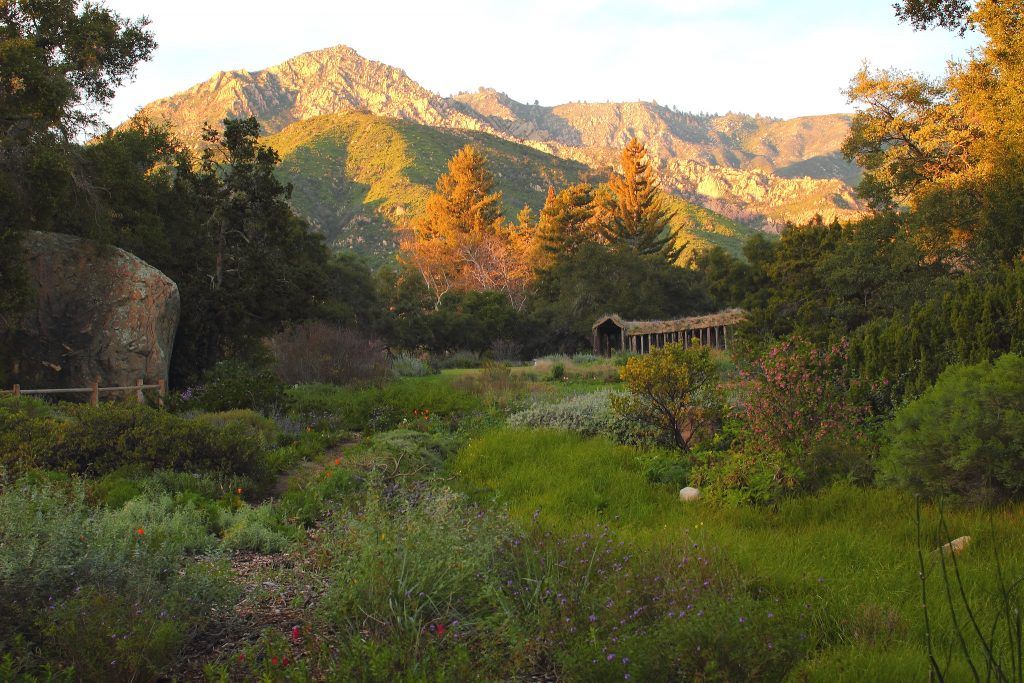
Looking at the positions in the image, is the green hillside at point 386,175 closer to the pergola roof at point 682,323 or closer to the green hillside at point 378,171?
the green hillside at point 378,171

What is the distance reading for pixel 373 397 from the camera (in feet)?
46.1

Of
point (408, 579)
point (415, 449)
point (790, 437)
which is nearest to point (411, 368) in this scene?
point (415, 449)

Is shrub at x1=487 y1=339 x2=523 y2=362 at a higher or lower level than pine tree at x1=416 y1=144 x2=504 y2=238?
lower

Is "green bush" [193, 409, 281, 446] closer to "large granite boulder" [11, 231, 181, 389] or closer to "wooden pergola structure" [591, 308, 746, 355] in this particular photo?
"large granite boulder" [11, 231, 181, 389]

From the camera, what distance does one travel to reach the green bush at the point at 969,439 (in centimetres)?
557

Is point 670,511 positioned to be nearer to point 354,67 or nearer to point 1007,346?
point 1007,346

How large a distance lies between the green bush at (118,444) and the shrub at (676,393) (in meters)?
4.50

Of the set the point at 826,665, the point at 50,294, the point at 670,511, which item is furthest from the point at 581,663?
the point at 50,294

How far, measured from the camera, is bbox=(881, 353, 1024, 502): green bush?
18.3ft

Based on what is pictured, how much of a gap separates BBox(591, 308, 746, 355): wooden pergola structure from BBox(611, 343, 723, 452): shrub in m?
18.7

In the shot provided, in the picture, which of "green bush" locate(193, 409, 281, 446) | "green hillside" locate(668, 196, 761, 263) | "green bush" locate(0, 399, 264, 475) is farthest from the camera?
"green hillside" locate(668, 196, 761, 263)

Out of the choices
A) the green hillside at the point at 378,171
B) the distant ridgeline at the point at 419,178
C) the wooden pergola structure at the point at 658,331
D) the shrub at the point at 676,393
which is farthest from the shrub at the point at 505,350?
the green hillside at the point at 378,171

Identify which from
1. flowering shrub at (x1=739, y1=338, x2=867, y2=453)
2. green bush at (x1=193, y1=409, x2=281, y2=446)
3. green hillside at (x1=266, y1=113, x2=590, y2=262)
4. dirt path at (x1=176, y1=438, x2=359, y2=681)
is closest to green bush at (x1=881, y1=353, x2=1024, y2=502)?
flowering shrub at (x1=739, y1=338, x2=867, y2=453)

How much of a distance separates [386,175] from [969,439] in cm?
8261
